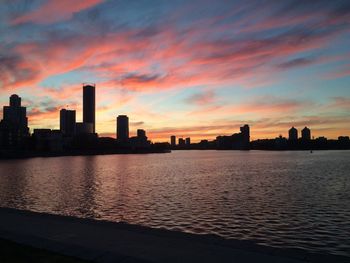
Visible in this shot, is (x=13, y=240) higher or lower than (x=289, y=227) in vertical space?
higher

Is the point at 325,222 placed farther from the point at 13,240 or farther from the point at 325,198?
the point at 13,240

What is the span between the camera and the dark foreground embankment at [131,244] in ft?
40.1

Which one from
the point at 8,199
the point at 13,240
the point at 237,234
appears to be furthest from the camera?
the point at 8,199

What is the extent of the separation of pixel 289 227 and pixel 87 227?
13.3m

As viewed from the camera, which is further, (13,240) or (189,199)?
(189,199)

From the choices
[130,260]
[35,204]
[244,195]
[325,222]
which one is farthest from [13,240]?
[244,195]

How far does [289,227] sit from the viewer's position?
24141 mm

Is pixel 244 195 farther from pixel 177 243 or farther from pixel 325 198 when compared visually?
pixel 177 243

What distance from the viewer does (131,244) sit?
46.0 ft

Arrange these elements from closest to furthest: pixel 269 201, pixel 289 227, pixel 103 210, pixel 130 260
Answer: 1. pixel 130 260
2. pixel 289 227
3. pixel 103 210
4. pixel 269 201

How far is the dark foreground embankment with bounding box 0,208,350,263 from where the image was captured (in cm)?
1221

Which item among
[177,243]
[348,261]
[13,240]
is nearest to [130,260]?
[177,243]

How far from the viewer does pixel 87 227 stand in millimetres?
17281

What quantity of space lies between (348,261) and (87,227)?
10766 millimetres
